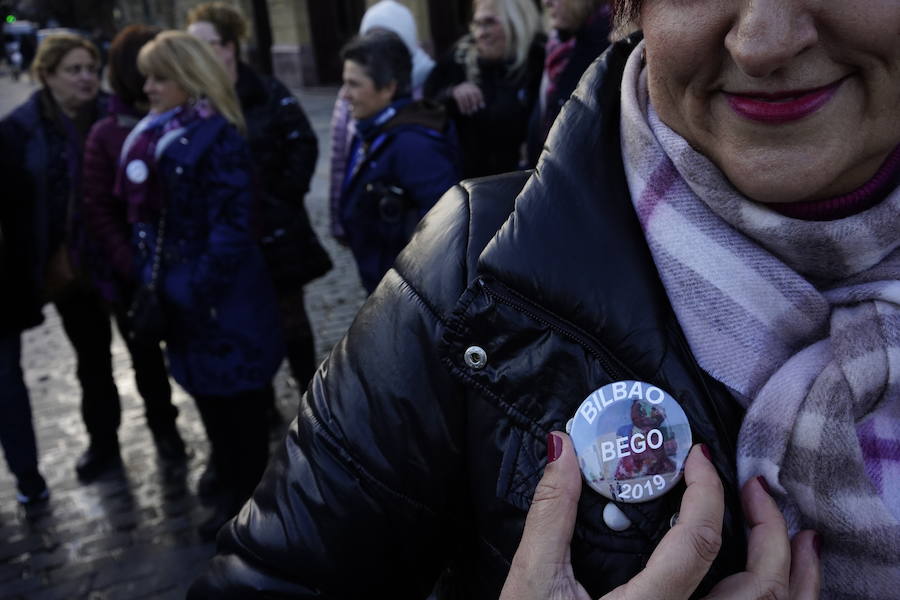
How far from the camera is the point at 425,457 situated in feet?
3.82

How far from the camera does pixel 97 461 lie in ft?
13.7

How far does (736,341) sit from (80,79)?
3.89 m

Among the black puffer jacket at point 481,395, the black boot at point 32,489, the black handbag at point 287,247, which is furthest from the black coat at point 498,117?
the black puffer jacket at point 481,395

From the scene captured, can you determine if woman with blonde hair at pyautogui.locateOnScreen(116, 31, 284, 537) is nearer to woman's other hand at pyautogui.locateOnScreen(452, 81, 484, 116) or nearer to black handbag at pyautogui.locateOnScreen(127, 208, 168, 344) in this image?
black handbag at pyautogui.locateOnScreen(127, 208, 168, 344)

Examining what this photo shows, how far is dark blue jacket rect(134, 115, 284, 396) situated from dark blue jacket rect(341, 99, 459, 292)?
1.71ft

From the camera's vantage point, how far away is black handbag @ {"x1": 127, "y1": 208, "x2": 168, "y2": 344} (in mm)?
3160

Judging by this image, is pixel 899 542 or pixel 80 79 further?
pixel 80 79

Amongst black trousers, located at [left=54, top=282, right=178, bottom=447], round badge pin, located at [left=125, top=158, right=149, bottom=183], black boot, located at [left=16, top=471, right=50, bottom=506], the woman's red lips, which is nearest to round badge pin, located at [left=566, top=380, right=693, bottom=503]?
the woman's red lips

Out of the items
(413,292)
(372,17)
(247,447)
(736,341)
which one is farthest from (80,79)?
(736,341)

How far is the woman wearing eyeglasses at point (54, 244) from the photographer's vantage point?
3596 millimetres

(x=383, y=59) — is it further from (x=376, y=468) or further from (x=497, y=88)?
(x=376, y=468)

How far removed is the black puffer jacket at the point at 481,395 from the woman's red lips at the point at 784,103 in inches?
8.4

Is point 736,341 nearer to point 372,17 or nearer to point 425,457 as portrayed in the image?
point 425,457

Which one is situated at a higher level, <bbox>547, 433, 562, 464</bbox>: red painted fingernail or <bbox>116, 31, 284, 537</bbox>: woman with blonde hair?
<bbox>547, 433, 562, 464</bbox>: red painted fingernail
